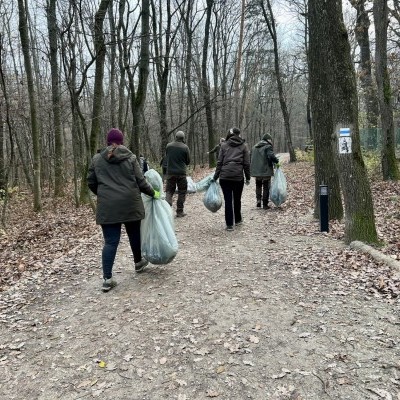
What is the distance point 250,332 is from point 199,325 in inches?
21.3

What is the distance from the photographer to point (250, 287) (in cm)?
500

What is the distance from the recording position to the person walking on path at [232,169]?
785 centimetres

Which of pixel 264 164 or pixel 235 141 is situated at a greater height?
pixel 235 141

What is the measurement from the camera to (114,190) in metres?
5.07

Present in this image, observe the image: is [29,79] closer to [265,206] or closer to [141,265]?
[265,206]

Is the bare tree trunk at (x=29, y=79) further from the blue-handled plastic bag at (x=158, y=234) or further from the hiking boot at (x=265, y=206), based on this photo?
the blue-handled plastic bag at (x=158, y=234)

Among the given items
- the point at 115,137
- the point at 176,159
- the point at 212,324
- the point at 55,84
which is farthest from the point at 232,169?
the point at 55,84

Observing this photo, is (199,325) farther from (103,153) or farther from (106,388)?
(103,153)

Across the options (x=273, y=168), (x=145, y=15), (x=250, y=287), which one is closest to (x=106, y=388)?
(x=250, y=287)

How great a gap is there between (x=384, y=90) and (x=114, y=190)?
983 cm

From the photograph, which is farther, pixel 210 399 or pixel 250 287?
pixel 250 287

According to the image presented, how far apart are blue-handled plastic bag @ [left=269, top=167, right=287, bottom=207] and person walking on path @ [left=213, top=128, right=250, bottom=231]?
1784mm

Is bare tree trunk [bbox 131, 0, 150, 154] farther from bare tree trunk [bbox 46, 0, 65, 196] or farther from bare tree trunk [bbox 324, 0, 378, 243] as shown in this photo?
bare tree trunk [bbox 324, 0, 378, 243]

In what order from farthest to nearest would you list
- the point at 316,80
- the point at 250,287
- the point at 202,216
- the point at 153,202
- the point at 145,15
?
the point at 145,15 < the point at 202,216 < the point at 316,80 < the point at 153,202 < the point at 250,287
